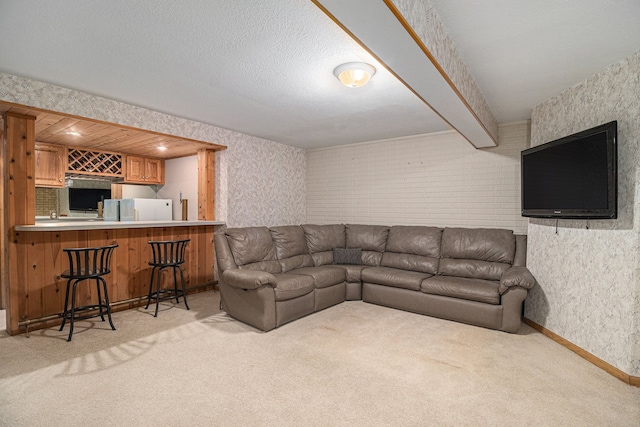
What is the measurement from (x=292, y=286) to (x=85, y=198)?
512 cm

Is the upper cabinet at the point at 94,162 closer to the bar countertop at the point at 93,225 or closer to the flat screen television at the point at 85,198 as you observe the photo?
the flat screen television at the point at 85,198

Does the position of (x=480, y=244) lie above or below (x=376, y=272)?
above

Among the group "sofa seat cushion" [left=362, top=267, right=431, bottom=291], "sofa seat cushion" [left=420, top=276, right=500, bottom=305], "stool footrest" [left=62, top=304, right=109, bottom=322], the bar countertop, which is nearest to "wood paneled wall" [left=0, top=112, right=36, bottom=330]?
the bar countertop

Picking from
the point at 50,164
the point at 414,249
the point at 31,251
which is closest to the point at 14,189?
the point at 31,251

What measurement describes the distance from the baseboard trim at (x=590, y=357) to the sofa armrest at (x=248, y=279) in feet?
9.39

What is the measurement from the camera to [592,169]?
2.62m

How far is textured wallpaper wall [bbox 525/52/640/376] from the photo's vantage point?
2396 millimetres

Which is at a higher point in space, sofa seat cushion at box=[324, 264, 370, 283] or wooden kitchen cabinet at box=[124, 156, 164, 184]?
wooden kitchen cabinet at box=[124, 156, 164, 184]

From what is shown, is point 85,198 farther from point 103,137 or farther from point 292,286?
point 292,286

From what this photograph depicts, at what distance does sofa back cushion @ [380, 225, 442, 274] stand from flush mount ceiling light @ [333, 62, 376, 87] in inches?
104

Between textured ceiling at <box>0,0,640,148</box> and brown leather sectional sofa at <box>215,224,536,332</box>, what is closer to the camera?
textured ceiling at <box>0,0,640,148</box>

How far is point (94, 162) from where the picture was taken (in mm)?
5484

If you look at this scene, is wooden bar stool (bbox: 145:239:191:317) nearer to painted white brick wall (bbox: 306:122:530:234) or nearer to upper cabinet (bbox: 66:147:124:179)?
upper cabinet (bbox: 66:147:124:179)

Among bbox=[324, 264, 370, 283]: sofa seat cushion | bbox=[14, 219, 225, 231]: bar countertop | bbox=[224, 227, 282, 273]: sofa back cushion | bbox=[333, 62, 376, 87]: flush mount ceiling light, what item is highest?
bbox=[333, 62, 376, 87]: flush mount ceiling light
